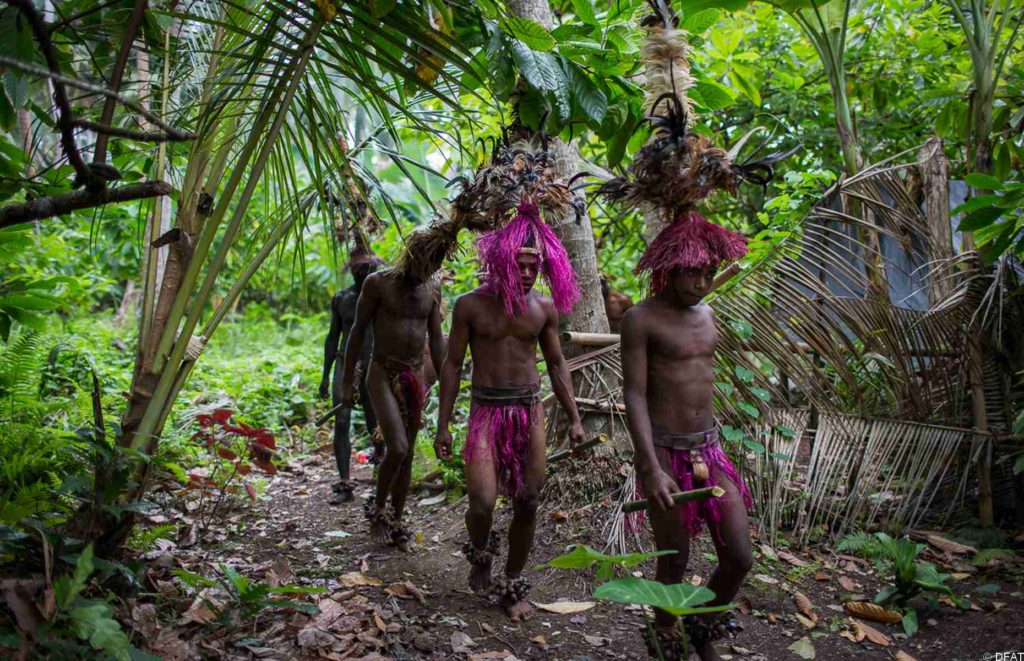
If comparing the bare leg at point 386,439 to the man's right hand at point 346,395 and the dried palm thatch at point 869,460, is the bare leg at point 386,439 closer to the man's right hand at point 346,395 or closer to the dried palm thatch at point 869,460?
the man's right hand at point 346,395

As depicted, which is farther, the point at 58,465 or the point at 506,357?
the point at 506,357

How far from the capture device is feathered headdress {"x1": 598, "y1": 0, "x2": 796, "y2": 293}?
3.18m

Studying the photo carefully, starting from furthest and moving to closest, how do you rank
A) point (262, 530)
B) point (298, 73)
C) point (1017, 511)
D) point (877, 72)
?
point (877, 72), point (262, 530), point (1017, 511), point (298, 73)

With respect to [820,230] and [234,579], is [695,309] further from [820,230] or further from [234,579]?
[234,579]

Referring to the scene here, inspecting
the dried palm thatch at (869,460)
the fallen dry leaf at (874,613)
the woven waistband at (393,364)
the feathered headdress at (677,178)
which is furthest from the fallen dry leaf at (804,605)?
the woven waistband at (393,364)

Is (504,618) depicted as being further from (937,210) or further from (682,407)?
(937,210)

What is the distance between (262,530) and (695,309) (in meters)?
3.20

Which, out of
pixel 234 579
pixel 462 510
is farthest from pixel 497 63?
pixel 462 510

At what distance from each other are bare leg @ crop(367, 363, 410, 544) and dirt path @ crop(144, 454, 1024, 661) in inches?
6.3

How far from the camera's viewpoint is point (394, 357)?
187 inches

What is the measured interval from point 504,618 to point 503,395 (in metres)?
1.06

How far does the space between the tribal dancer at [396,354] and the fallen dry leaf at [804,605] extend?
219cm

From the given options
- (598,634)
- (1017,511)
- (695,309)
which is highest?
(695,309)

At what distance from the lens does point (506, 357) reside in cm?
380
